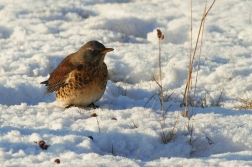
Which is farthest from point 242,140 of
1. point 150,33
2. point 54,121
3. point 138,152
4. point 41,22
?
point 41,22

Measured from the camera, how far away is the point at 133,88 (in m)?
7.41

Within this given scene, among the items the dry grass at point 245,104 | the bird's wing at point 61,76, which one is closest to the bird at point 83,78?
the bird's wing at point 61,76

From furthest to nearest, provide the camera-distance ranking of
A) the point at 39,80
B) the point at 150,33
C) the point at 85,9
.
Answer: the point at 85,9 < the point at 150,33 < the point at 39,80

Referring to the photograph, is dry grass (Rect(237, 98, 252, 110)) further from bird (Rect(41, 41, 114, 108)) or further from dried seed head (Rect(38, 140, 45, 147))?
dried seed head (Rect(38, 140, 45, 147))

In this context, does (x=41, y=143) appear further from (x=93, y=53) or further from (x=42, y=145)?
(x=93, y=53)

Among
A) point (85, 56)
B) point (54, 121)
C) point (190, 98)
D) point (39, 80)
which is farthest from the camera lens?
point (39, 80)

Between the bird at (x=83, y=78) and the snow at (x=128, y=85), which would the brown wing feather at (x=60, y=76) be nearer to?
the bird at (x=83, y=78)

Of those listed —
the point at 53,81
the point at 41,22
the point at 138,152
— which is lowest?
the point at 138,152

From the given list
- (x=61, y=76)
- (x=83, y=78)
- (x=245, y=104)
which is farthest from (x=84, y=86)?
(x=245, y=104)

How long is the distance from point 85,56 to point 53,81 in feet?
1.83

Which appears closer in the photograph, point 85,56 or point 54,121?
point 54,121

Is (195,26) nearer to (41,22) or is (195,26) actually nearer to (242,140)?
(41,22)

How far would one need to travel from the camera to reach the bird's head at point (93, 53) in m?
6.32

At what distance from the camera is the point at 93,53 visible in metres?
6.41
